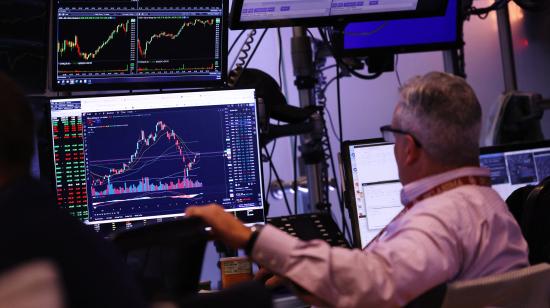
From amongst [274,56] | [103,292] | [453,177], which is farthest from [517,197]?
[274,56]

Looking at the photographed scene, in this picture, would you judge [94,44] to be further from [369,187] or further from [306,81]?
[369,187]

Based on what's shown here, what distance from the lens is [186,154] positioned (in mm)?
2910

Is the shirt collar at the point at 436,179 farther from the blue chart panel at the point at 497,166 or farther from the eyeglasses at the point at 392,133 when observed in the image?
the blue chart panel at the point at 497,166

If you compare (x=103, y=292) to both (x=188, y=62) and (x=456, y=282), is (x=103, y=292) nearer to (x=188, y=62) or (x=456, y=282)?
(x=456, y=282)

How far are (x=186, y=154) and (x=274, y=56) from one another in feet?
5.61

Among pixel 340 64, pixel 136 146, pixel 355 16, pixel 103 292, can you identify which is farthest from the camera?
pixel 340 64

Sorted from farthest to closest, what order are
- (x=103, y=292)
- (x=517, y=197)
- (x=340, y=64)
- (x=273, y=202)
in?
(x=273, y=202) → (x=340, y=64) → (x=517, y=197) → (x=103, y=292)

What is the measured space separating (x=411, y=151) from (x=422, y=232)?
0.26 meters

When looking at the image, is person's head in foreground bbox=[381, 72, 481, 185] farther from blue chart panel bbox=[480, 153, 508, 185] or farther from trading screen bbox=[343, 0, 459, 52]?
trading screen bbox=[343, 0, 459, 52]

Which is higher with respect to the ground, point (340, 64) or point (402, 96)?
point (340, 64)

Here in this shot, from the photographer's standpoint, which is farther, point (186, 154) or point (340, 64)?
point (340, 64)

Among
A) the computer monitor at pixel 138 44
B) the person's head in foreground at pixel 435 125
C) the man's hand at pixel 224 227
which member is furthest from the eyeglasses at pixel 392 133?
the computer monitor at pixel 138 44

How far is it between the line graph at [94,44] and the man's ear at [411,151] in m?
1.38

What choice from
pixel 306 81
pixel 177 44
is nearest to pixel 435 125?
pixel 177 44
